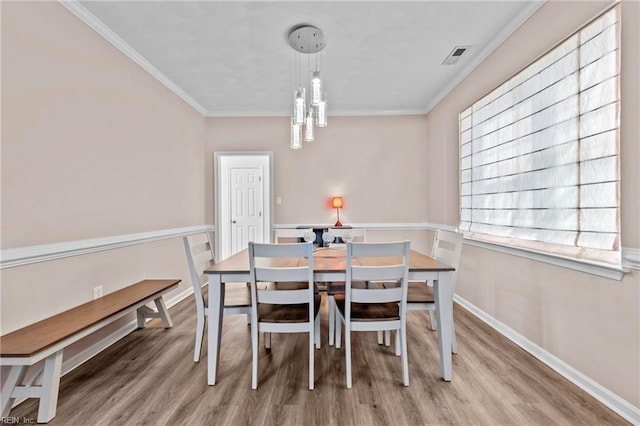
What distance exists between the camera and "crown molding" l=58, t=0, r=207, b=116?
219cm

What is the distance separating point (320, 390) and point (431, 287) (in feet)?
3.92

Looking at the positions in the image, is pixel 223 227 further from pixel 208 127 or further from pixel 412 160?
pixel 412 160

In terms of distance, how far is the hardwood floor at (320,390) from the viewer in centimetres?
163

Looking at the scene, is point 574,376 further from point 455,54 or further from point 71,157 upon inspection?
point 71,157

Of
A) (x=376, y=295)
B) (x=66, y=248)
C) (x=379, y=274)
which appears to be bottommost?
(x=376, y=295)

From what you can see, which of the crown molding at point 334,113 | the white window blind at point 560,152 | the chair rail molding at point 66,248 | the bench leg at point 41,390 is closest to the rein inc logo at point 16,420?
the bench leg at point 41,390

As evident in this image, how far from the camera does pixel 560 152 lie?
6.68 ft

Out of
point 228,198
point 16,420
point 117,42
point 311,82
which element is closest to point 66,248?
point 16,420

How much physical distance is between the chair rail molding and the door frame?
1500mm

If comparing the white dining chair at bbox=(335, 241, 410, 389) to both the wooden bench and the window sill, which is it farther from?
the wooden bench

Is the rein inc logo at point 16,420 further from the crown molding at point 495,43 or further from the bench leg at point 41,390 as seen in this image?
the crown molding at point 495,43

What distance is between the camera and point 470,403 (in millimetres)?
1738

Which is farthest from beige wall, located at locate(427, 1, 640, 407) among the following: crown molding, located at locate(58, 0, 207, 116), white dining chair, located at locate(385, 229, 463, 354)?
crown molding, located at locate(58, 0, 207, 116)

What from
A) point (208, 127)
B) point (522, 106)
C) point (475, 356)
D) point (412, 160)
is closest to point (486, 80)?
point (522, 106)
